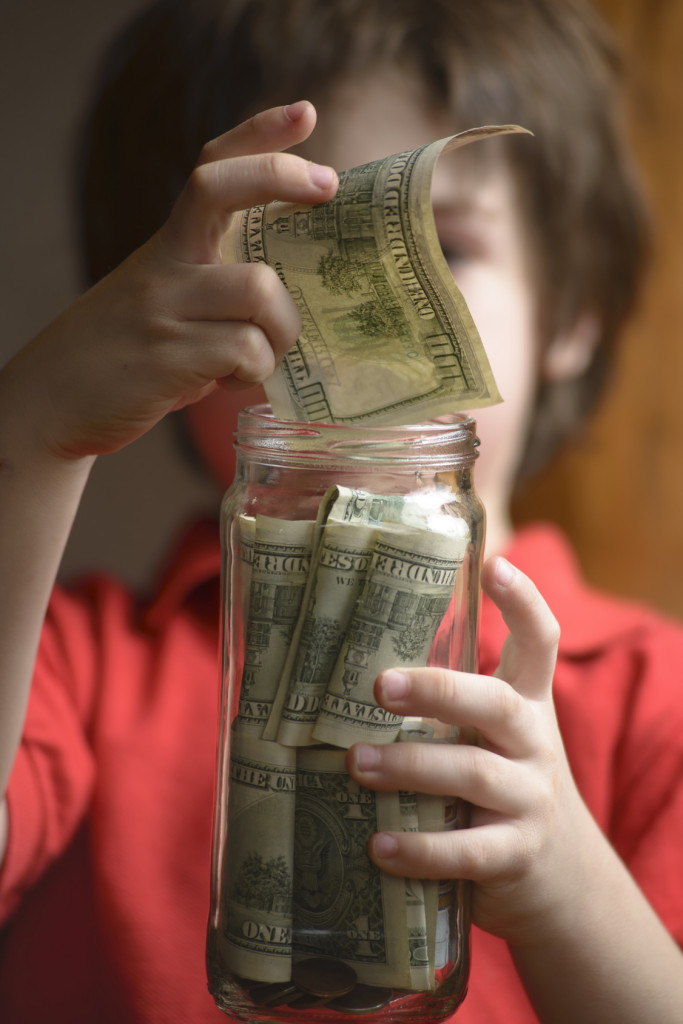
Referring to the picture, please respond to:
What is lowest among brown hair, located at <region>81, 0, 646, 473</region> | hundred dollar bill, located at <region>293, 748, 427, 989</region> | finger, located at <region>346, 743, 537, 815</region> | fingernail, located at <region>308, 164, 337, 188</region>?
hundred dollar bill, located at <region>293, 748, 427, 989</region>

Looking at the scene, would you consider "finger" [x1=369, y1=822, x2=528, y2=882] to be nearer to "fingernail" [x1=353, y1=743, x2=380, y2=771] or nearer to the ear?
"fingernail" [x1=353, y1=743, x2=380, y2=771]

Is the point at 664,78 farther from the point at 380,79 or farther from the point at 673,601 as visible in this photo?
the point at 673,601

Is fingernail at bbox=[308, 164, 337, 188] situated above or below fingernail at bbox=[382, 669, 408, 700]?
above

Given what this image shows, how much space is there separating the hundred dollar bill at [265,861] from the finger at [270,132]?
212 mm

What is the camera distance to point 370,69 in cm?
61

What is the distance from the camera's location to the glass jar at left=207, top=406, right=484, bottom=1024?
30 cm

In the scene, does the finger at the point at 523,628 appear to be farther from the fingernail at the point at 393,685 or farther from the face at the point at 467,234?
the face at the point at 467,234

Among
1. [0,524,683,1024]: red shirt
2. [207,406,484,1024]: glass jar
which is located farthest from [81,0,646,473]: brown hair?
[207,406,484,1024]: glass jar

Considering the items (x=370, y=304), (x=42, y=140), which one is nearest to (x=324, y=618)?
(x=370, y=304)

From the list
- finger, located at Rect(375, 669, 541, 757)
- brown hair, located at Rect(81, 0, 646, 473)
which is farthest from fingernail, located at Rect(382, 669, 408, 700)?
brown hair, located at Rect(81, 0, 646, 473)

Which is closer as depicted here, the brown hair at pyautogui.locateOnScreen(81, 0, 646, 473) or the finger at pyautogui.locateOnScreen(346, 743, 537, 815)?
the finger at pyautogui.locateOnScreen(346, 743, 537, 815)

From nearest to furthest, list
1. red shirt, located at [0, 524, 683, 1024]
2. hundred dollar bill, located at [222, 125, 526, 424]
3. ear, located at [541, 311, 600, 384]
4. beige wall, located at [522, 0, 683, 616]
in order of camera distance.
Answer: hundred dollar bill, located at [222, 125, 526, 424], red shirt, located at [0, 524, 683, 1024], ear, located at [541, 311, 600, 384], beige wall, located at [522, 0, 683, 616]

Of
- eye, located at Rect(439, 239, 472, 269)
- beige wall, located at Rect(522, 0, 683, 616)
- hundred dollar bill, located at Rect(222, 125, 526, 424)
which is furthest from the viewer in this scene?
beige wall, located at Rect(522, 0, 683, 616)

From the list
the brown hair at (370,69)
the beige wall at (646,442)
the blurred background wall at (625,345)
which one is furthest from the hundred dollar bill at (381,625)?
the beige wall at (646,442)
